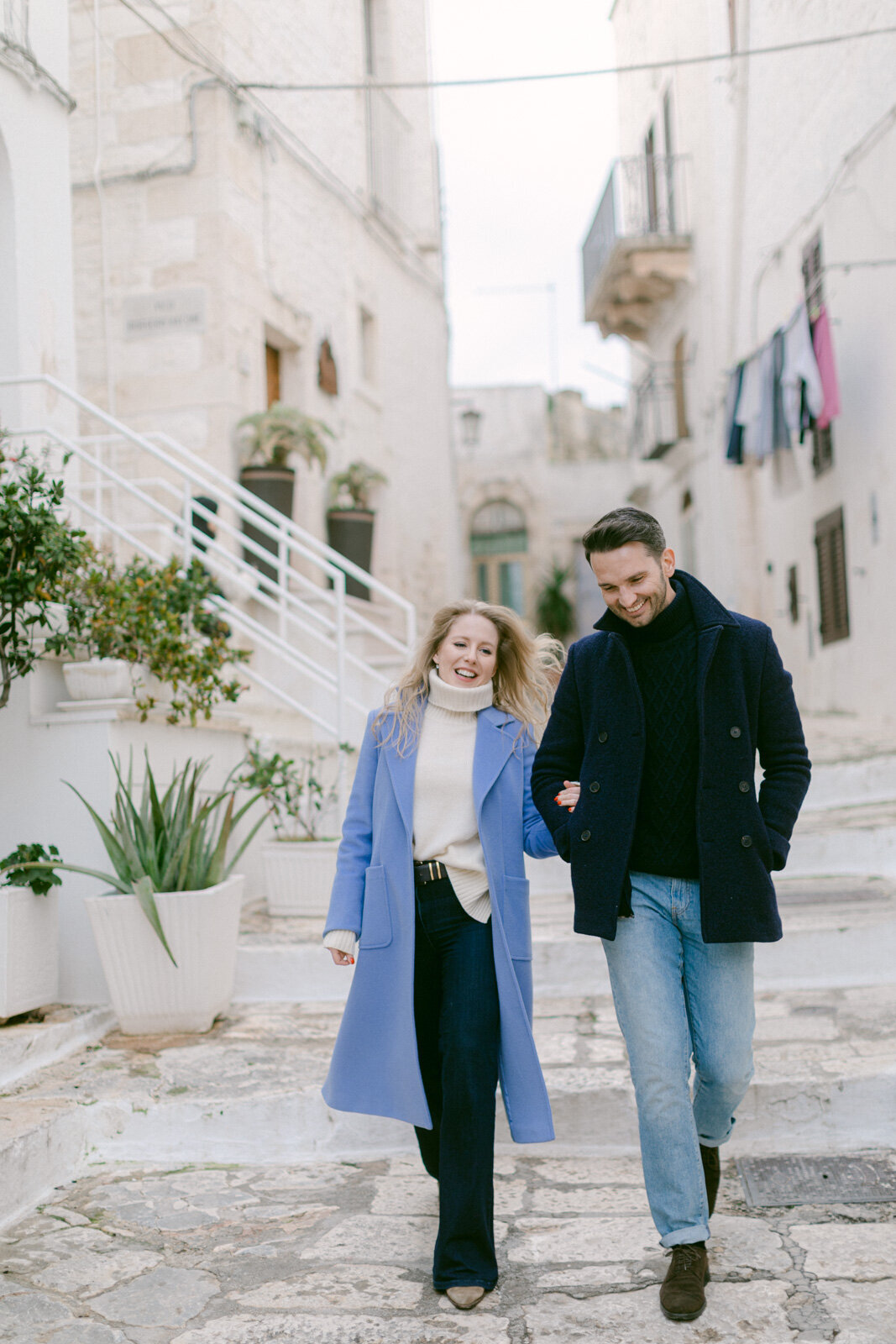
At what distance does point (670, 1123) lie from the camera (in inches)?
101

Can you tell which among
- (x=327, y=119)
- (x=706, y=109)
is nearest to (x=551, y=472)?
(x=706, y=109)

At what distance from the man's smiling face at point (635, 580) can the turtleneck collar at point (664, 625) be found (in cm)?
2

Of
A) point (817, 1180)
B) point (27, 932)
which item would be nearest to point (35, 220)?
point (27, 932)

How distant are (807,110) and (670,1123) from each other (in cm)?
1044

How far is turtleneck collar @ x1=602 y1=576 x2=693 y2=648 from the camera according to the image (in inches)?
108

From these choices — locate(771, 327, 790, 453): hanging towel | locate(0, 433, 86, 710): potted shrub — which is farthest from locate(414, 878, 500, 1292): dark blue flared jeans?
locate(771, 327, 790, 453): hanging towel

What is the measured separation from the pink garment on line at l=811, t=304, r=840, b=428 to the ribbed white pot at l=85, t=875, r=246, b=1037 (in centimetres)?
690

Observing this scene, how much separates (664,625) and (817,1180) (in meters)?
1.67

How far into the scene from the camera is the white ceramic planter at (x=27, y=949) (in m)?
4.25

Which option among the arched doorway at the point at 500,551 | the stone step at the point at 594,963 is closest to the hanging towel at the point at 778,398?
the stone step at the point at 594,963

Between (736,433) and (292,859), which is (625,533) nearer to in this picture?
(292,859)

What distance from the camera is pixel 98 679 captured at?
4.97 meters

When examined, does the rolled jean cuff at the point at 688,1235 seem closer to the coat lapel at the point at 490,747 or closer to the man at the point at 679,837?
the man at the point at 679,837

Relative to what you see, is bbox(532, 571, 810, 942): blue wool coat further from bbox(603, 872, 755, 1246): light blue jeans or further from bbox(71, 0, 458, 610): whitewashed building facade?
bbox(71, 0, 458, 610): whitewashed building facade
